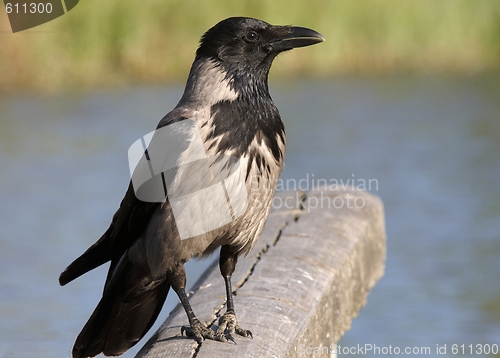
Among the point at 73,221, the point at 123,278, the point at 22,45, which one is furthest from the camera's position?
the point at 22,45

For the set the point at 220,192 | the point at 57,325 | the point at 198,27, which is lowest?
the point at 57,325

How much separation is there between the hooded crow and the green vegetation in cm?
935

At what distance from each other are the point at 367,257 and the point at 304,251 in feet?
1.77

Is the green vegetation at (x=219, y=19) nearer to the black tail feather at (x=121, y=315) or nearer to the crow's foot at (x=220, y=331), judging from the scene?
the black tail feather at (x=121, y=315)

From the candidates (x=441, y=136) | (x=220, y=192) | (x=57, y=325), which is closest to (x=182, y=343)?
(x=220, y=192)

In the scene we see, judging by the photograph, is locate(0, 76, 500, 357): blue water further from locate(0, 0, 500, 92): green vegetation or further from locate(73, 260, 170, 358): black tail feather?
locate(73, 260, 170, 358): black tail feather

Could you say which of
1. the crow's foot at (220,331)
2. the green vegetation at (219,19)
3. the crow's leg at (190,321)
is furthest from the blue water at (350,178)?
the crow's foot at (220,331)

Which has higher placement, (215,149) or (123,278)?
(215,149)

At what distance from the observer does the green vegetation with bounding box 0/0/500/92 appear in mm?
13320

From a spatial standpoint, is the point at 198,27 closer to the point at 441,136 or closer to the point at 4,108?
the point at 4,108

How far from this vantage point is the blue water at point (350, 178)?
6348mm

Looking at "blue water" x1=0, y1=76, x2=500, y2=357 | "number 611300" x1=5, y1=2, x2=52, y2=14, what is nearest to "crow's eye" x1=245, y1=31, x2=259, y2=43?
"blue water" x1=0, y1=76, x2=500, y2=357

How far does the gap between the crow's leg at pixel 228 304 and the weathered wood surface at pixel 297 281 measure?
40mm

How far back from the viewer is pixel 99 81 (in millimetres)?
13773
